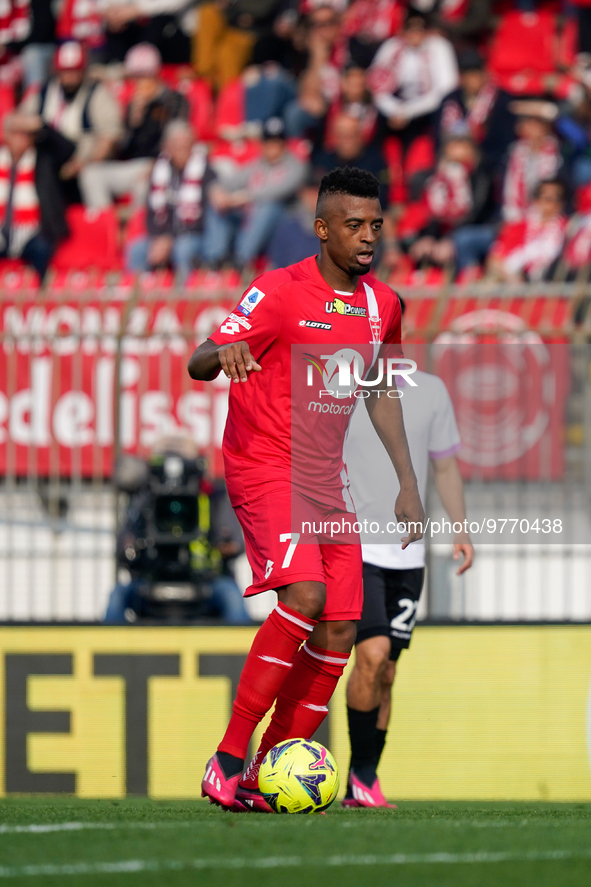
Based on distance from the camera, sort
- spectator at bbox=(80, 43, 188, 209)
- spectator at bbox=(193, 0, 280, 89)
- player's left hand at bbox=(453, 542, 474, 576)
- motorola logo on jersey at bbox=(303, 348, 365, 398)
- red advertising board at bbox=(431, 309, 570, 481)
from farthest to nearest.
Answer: spectator at bbox=(193, 0, 280, 89), spectator at bbox=(80, 43, 188, 209), red advertising board at bbox=(431, 309, 570, 481), player's left hand at bbox=(453, 542, 474, 576), motorola logo on jersey at bbox=(303, 348, 365, 398)

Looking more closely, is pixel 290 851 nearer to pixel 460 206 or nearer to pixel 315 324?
pixel 315 324

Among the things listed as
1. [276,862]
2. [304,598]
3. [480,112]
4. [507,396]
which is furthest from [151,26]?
[276,862]

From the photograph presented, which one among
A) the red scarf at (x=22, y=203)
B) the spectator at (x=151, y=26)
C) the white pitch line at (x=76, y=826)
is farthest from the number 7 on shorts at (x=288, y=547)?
the spectator at (x=151, y=26)

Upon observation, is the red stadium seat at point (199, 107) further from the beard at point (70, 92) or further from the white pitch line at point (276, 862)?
the white pitch line at point (276, 862)

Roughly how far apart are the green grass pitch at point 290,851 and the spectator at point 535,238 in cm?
627

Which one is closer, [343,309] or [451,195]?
[343,309]

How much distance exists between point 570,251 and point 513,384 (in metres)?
2.90

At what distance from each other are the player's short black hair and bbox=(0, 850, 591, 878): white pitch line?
2.28 m

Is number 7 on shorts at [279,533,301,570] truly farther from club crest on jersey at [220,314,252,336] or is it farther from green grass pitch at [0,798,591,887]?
green grass pitch at [0,798,591,887]

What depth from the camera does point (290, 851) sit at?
3.59 m

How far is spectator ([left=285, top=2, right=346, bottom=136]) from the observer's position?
40.9 feet

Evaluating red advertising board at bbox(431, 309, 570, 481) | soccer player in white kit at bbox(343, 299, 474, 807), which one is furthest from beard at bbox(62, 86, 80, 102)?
soccer player in white kit at bbox(343, 299, 474, 807)

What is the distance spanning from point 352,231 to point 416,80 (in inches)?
331

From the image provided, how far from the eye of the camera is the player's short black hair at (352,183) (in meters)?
4.56
